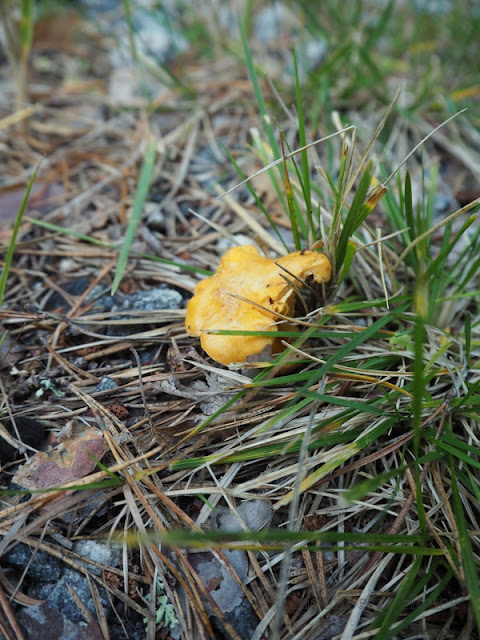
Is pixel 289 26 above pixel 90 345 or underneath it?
above

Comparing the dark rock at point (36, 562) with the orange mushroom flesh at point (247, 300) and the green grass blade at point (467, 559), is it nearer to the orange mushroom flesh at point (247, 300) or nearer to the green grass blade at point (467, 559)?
the orange mushroom flesh at point (247, 300)

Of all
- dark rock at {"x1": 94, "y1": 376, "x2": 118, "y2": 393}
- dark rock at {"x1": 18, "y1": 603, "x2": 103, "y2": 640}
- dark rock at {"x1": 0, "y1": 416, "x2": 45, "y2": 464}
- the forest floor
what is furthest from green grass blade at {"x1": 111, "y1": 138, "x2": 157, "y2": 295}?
dark rock at {"x1": 18, "y1": 603, "x2": 103, "y2": 640}

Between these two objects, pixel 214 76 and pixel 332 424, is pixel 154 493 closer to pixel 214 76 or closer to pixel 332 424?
pixel 332 424

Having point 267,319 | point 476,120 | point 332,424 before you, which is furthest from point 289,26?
point 332,424

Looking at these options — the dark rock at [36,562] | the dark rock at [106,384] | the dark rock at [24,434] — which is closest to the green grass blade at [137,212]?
the dark rock at [106,384]

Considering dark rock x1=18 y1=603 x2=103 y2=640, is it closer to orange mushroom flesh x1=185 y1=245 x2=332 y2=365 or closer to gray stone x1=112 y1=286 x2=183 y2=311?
orange mushroom flesh x1=185 y1=245 x2=332 y2=365

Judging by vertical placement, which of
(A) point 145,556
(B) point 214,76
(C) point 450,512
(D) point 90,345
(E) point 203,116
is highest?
(B) point 214,76
